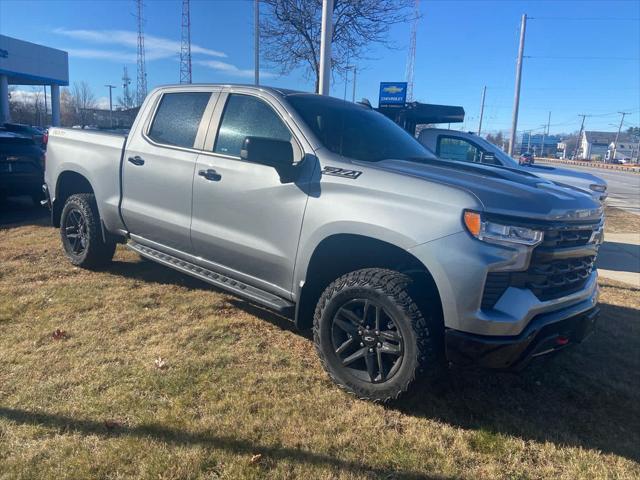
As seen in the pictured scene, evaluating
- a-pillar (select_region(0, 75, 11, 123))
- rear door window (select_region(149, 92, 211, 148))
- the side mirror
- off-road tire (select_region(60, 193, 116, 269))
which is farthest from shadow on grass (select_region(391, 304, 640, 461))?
a-pillar (select_region(0, 75, 11, 123))

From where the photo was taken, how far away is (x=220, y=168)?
3.89 meters

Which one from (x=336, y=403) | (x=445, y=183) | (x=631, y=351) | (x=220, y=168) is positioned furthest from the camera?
(x=631, y=351)

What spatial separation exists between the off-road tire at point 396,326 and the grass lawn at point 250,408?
0.48ft

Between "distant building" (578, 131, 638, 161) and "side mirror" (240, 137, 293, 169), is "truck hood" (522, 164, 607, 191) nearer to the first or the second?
"side mirror" (240, 137, 293, 169)

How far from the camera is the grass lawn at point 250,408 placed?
8.38 feet

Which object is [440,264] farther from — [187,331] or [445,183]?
[187,331]

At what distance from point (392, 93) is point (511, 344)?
1113 centimetres

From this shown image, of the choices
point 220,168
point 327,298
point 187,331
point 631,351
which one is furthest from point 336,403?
point 631,351

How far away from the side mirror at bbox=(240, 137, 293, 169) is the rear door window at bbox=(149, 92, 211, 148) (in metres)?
1.23

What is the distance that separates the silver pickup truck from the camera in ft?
8.88

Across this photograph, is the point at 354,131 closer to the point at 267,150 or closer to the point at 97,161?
the point at 267,150

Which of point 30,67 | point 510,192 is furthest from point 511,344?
point 30,67

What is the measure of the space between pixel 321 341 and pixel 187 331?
52.1 inches

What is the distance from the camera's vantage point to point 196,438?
8.81 ft
